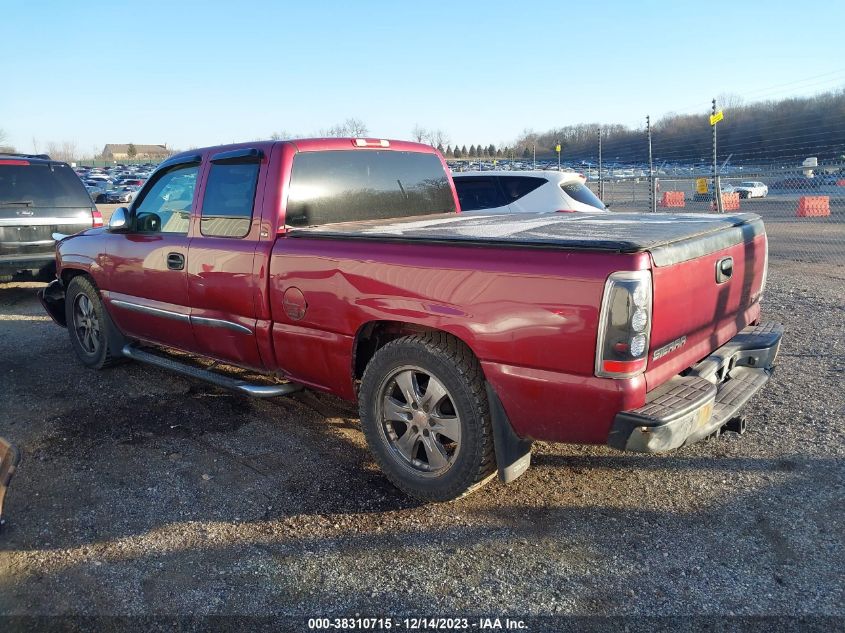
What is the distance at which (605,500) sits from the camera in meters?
3.41

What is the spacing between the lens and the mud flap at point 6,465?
10.4 ft

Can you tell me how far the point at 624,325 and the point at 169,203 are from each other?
3645 mm

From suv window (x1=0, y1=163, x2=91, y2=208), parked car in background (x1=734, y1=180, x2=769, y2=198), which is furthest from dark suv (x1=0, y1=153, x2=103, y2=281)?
parked car in background (x1=734, y1=180, x2=769, y2=198)

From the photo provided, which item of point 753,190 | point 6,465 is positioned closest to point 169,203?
point 6,465

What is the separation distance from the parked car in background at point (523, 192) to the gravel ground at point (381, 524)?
14.8 feet

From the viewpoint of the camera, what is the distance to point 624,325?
2.63 meters

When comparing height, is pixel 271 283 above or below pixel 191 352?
above

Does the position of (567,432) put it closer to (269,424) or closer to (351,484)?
(351,484)

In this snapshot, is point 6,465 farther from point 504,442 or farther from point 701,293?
point 701,293

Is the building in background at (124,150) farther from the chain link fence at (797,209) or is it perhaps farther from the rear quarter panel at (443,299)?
the rear quarter panel at (443,299)

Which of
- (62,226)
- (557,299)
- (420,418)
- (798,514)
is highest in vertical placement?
Answer: (62,226)

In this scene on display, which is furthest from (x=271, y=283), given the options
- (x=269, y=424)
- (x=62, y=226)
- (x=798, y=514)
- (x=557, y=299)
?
(x=62, y=226)

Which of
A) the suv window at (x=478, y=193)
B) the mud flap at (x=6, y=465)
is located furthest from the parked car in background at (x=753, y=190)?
the mud flap at (x=6, y=465)

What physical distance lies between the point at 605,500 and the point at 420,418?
107 cm
